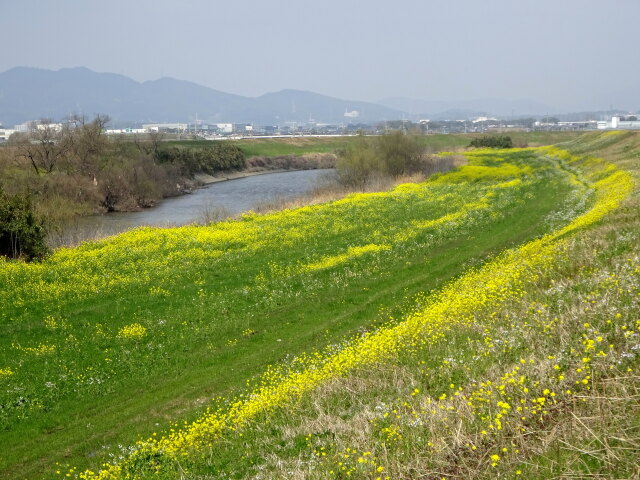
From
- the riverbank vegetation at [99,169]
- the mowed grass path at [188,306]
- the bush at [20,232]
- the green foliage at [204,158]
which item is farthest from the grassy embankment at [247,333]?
the green foliage at [204,158]

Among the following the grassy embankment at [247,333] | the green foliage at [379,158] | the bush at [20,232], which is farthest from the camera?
the green foliage at [379,158]

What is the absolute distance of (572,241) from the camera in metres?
19.5

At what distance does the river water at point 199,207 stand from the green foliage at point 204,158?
5184 mm

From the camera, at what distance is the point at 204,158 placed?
350 ft

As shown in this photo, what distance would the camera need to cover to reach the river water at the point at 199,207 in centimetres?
4666

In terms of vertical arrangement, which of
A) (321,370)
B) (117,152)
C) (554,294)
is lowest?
(321,370)

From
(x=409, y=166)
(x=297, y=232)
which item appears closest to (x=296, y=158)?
(x=409, y=166)

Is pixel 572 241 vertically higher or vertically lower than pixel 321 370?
higher

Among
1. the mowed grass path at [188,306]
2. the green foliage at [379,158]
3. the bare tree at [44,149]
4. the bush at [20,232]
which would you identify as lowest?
the mowed grass path at [188,306]

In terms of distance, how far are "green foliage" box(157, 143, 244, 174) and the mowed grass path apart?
198ft

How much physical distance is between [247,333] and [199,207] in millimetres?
50378

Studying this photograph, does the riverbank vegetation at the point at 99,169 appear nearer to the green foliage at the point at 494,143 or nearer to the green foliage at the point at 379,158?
the green foliage at the point at 379,158

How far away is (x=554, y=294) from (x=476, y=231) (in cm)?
1957

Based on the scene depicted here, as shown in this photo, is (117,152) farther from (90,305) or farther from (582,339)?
(582,339)
